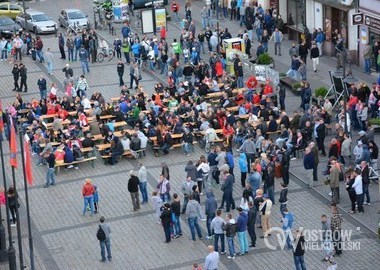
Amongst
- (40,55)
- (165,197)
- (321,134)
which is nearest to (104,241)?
(165,197)

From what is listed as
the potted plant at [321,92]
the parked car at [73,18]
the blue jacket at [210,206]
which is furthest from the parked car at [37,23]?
the blue jacket at [210,206]

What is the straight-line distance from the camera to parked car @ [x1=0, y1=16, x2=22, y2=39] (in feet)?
202

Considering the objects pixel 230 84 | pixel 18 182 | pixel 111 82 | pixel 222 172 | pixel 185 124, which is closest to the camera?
pixel 222 172

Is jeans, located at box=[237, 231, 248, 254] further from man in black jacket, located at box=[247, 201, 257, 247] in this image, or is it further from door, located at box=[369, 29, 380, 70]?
door, located at box=[369, 29, 380, 70]

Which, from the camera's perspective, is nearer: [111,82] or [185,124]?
[185,124]

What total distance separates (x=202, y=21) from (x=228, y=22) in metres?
1.88

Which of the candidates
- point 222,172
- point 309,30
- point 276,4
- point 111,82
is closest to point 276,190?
point 222,172

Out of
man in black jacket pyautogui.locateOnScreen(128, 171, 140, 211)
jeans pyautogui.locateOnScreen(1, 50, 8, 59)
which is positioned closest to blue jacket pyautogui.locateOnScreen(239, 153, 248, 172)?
man in black jacket pyautogui.locateOnScreen(128, 171, 140, 211)

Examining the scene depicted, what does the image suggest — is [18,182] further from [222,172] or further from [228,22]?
[228,22]

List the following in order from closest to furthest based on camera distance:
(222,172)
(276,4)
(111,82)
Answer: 1. (222,172)
2. (111,82)
3. (276,4)

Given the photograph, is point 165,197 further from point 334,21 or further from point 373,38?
point 334,21

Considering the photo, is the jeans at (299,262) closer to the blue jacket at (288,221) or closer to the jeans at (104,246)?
the blue jacket at (288,221)

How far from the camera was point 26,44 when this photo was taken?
5781 centimetres

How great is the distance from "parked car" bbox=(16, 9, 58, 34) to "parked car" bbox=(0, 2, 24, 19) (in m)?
3.17
